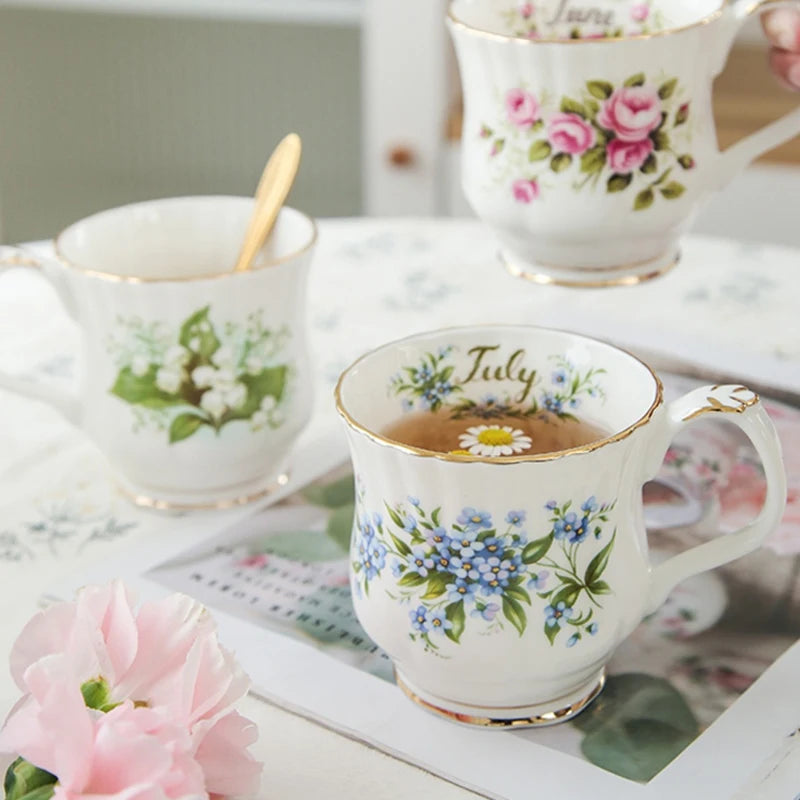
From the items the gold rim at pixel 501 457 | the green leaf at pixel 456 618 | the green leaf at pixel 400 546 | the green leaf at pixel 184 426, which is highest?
the gold rim at pixel 501 457

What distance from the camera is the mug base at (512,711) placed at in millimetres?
526

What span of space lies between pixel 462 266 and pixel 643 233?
1.10ft

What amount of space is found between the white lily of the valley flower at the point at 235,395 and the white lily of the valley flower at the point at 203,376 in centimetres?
1

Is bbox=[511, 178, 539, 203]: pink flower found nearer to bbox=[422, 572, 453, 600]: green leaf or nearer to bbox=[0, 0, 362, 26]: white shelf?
bbox=[422, 572, 453, 600]: green leaf

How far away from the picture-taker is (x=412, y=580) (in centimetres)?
51

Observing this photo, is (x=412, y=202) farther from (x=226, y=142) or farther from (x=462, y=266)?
(x=462, y=266)

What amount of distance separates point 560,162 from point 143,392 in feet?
0.82

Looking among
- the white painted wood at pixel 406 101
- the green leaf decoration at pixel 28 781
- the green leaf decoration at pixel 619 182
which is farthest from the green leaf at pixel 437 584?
the white painted wood at pixel 406 101

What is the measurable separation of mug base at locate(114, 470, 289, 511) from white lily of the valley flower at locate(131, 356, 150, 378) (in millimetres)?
73

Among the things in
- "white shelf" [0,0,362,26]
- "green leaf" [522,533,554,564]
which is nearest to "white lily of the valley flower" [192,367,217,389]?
"green leaf" [522,533,554,564]

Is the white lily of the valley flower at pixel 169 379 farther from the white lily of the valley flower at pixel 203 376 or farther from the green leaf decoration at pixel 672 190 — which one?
the green leaf decoration at pixel 672 190

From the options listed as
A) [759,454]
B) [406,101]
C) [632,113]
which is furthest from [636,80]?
[406,101]

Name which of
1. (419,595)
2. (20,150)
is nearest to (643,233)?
(419,595)

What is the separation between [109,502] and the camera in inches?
28.4
